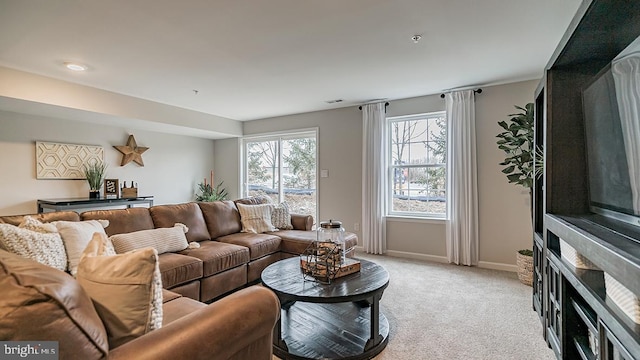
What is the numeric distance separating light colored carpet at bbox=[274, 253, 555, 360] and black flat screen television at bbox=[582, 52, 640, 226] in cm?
106

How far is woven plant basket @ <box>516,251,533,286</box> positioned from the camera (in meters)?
3.25

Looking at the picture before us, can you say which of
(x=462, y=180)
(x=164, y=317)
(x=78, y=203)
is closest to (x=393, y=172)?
(x=462, y=180)

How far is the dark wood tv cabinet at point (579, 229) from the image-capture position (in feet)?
3.87

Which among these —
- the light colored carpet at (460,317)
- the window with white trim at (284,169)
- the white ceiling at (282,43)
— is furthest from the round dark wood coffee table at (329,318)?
the window with white trim at (284,169)

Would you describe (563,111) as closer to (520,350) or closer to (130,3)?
(520,350)

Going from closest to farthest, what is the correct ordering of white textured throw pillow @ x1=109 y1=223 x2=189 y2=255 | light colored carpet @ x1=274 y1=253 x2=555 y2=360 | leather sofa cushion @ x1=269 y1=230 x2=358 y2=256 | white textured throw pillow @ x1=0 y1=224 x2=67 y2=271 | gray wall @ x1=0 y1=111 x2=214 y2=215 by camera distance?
white textured throw pillow @ x1=0 y1=224 x2=67 y2=271 → light colored carpet @ x1=274 y1=253 x2=555 y2=360 → white textured throw pillow @ x1=109 y1=223 x2=189 y2=255 → leather sofa cushion @ x1=269 y1=230 x2=358 y2=256 → gray wall @ x1=0 y1=111 x2=214 y2=215

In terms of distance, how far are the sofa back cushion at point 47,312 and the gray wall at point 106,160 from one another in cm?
430

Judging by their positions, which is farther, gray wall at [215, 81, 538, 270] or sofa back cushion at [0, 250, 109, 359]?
gray wall at [215, 81, 538, 270]

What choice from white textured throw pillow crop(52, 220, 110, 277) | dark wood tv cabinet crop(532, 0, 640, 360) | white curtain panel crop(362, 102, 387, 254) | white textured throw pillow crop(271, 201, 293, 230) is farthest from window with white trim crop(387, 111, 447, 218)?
white textured throw pillow crop(52, 220, 110, 277)

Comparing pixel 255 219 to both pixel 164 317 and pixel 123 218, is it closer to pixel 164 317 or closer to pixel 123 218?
pixel 123 218

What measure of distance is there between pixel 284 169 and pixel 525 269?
405 cm

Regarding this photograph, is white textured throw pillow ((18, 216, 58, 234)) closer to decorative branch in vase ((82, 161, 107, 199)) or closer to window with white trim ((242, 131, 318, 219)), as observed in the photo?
decorative branch in vase ((82, 161, 107, 199))

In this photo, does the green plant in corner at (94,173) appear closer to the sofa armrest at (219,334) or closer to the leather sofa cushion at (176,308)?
the leather sofa cushion at (176,308)

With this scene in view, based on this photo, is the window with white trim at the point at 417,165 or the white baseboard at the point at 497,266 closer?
the white baseboard at the point at 497,266
